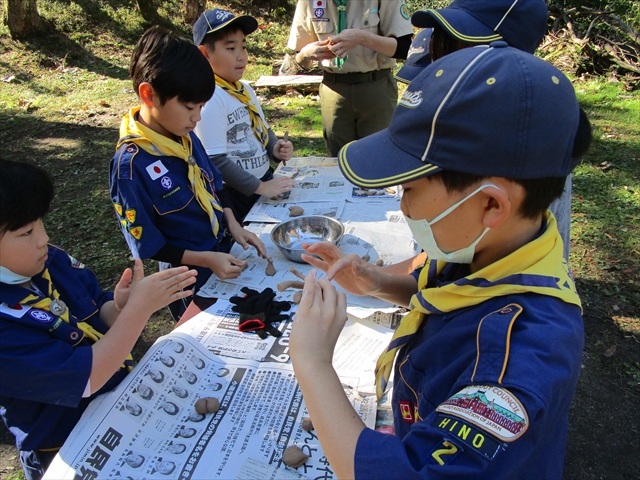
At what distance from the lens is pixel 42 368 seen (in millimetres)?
1470

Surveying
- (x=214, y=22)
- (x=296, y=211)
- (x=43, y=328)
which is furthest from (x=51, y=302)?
(x=214, y=22)

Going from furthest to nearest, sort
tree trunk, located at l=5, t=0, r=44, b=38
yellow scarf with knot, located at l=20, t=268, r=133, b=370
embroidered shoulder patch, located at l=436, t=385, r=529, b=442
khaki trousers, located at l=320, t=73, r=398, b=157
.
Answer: tree trunk, located at l=5, t=0, r=44, b=38 < khaki trousers, located at l=320, t=73, r=398, b=157 < yellow scarf with knot, located at l=20, t=268, r=133, b=370 < embroidered shoulder patch, located at l=436, t=385, r=529, b=442

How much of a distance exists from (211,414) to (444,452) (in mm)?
997

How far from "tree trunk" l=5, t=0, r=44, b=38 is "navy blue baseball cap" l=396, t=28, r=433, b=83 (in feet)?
35.7

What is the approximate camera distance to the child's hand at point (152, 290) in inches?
68.0

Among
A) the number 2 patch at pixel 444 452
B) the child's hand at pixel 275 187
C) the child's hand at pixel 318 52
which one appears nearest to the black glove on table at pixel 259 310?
the child's hand at pixel 275 187

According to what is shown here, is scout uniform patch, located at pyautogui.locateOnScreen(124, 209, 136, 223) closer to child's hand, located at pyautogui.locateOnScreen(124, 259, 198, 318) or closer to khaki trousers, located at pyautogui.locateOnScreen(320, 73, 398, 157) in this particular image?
child's hand, located at pyautogui.locateOnScreen(124, 259, 198, 318)

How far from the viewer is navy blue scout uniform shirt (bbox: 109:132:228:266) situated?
2.24 metres

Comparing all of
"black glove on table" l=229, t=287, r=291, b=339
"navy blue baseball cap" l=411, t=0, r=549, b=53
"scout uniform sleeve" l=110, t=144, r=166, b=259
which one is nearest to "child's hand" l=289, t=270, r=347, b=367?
"black glove on table" l=229, t=287, r=291, b=339

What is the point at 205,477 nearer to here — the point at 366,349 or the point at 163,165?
the point at 366,349

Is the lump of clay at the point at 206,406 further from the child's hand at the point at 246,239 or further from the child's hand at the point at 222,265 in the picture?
the child's hand at the point at 246,239

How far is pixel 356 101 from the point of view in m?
4.00

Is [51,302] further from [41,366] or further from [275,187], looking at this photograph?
[275,187]

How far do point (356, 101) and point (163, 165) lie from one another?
6.91 feet
